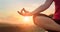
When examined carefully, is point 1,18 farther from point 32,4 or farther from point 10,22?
point 32,4

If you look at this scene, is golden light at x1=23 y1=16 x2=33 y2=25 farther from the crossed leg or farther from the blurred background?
the crossed leg

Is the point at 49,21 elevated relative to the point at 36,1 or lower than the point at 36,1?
lower

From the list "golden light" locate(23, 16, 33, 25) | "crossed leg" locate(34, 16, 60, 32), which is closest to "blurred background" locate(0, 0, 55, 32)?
"golden light" locate(23, 16, 33, 25)

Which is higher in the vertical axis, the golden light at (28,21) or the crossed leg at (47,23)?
the golden light at (28,21)

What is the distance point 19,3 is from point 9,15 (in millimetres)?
131

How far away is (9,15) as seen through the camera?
4.37ft

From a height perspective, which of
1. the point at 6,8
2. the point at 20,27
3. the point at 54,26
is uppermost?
the point at 6,8

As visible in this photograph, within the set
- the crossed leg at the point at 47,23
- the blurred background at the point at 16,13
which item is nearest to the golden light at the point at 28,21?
the blurred background at the point at 16,13

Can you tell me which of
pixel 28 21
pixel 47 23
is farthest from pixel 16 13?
pixel 47 23

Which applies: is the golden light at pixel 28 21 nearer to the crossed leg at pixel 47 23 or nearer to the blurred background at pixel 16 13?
the blurred background at pixel 16 13

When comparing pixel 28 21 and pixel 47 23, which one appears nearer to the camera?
pixel 47 23

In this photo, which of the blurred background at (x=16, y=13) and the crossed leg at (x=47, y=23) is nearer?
the crossed leg at (x=47, y=23)

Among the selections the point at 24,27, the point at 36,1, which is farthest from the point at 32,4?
the point at 24,27

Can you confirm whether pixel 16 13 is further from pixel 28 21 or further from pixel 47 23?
pixel 47 23
